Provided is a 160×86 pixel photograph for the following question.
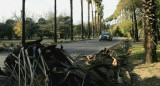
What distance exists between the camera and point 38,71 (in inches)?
106


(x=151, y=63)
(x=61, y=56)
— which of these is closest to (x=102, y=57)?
(x=151, y=63)

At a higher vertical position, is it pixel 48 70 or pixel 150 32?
pixel 150 32

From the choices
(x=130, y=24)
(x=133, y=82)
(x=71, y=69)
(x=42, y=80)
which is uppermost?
(x=130, y=24)

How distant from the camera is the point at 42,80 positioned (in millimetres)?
2619

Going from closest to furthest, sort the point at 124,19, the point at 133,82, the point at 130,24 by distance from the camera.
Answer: the point at 133,82 → the point at 130,24 → the point at 124,19

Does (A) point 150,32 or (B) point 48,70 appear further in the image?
(A) point 150,32

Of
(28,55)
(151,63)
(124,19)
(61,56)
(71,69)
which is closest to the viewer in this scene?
(71,69)

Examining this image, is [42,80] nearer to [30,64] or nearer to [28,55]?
[30,64]

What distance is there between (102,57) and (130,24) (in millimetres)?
24157

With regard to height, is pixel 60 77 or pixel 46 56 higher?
pixel 46 56

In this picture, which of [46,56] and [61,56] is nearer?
[46,56]

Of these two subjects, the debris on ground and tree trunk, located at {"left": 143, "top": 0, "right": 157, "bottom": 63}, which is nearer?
the debris on ground

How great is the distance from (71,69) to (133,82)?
306 centimetres

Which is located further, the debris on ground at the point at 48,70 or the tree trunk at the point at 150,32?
the tree trunk at the point at 150,32
